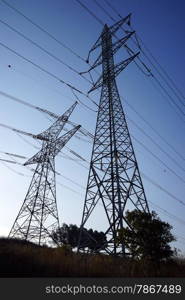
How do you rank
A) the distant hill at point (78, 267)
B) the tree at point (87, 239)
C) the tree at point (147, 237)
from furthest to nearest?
the tree at point (87, 239)
the tree at point (147, 237)
the distant hill at point (78, 267)

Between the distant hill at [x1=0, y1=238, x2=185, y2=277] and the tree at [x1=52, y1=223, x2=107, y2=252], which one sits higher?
the tree at [x1=52, y1=223, x2=107, y2=252]

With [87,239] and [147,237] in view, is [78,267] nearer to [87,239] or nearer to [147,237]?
[147,237]

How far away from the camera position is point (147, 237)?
10266mm

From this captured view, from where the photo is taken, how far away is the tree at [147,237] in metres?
10.1

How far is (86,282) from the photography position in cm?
677

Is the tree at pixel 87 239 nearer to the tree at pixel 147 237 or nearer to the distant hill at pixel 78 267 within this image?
the distant hill at pixel 78 267

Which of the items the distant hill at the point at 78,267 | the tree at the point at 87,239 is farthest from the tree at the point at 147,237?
the tree at the point at 87,239

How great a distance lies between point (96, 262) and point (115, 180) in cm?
426

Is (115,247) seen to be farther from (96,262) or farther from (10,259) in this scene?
(10,259)

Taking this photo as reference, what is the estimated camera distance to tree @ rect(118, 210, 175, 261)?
10.1 meters

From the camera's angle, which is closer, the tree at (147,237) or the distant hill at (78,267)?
the distant hill at (78,267)

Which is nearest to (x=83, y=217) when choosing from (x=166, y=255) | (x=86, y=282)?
(x=166, y=255)

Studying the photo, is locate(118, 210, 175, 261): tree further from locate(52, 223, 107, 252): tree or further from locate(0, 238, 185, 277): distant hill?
locate(52, 223, 107, 252): tree

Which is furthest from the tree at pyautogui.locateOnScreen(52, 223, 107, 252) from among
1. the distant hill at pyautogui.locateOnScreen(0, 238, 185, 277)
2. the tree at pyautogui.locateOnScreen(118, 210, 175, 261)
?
the tree at pyautogui.locateOnScreen(118, 210, 175, 261)
